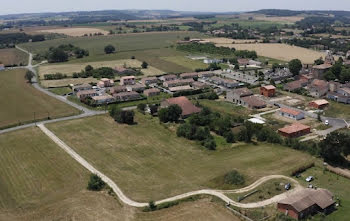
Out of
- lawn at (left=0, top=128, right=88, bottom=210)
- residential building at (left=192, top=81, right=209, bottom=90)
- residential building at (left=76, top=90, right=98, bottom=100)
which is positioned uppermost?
residential building at (left=192, top=81, right=209, bottom=90)

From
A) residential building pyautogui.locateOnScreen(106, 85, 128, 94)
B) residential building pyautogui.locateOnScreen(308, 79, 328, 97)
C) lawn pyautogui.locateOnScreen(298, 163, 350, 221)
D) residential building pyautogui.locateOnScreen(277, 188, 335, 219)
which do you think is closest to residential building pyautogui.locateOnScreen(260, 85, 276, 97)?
residential building pyautogui.locateOnScreen(308, 79, 328, 97)

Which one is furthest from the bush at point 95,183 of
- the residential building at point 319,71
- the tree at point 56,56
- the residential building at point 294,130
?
the tree at point 56,56

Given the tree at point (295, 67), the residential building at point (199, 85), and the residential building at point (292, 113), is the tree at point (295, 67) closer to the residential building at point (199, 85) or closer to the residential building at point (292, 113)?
the residential building at point (199, 85)

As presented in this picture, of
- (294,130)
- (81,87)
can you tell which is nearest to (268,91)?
(294,130)

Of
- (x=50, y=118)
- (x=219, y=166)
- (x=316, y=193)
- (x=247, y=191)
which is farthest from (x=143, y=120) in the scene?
(x=316, y=193)

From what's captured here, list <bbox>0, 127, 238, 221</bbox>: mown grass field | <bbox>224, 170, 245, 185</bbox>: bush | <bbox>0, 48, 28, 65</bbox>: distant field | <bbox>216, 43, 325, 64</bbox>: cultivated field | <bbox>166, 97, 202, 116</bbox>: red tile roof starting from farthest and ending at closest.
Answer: <bbox>216, 43, 325, 64</bbox>: cultivated field
<bbox>0, 48, 28, 65</bbox>: distant field
<bbox>166, 97, 202, 116</bbox>: red tile roof
<bbox>224, 170, 245, 185</bbox>: bush
<bbox>0, 127, 238, 221</bbox>: mown grass field

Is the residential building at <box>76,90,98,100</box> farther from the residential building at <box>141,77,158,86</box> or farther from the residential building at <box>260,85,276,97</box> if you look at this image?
the residential building at <box>260,85,276,97</box>
